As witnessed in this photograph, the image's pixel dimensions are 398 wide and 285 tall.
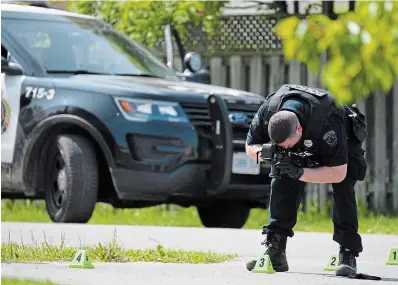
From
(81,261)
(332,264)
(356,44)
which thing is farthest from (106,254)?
(356,44)

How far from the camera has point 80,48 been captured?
13.0 metres

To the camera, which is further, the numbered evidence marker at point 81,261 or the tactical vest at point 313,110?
the numbered evidence marker at point 81,261

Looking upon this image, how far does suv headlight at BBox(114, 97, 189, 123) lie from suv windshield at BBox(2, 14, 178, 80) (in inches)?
35.2

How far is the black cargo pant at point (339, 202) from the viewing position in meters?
8.62

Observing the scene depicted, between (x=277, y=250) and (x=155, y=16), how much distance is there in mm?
7375

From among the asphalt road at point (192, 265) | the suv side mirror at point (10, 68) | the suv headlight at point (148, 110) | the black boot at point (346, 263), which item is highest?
the suv side mirror at point (10, 68)

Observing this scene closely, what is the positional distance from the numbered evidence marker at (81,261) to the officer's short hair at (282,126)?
1435 millimetres

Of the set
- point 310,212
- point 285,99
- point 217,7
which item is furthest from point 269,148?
point 217,7

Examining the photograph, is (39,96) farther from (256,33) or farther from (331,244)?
(256,33)

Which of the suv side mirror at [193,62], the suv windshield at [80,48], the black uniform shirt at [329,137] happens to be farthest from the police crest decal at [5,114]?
the black uniform shirt at [329,137]

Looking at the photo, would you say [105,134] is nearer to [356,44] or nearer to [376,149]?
[376,149]

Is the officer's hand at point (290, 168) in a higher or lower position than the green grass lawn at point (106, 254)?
higher

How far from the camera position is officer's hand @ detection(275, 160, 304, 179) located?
8.30 meters

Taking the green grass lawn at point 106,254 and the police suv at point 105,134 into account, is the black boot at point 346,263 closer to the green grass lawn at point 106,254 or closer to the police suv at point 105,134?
the green grass lawn at point 106,254
